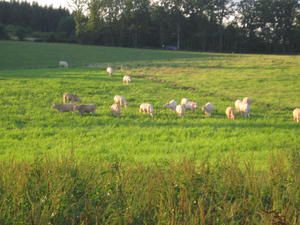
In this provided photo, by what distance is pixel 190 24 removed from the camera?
111438mm

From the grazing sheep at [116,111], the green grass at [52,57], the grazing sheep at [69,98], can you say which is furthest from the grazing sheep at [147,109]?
the green grass at [52,57]

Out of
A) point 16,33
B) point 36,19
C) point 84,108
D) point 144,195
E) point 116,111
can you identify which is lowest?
Result: point 116,111

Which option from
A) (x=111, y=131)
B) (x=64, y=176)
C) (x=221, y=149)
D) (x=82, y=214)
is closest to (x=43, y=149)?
(x=111, y=131)

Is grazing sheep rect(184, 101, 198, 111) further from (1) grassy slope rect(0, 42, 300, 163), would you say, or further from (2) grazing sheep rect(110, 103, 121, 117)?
(2) grazing sheep rect(110, 103, 121, 117)

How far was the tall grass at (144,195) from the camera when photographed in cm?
580

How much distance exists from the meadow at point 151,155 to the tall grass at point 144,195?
0.05ft

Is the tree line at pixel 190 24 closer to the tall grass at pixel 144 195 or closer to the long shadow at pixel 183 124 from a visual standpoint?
the long shadow at pixel 183 124

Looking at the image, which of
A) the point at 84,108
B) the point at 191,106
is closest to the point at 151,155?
the point at 84,108

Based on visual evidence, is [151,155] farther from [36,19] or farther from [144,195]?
[36,19]

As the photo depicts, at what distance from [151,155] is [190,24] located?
102521 mm

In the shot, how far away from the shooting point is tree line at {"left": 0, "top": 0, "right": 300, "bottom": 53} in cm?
10406

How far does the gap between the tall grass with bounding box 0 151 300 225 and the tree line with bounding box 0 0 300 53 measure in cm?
9876

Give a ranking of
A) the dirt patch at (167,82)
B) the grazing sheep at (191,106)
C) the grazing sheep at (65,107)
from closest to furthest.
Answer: the grazing sheep at (65,107)
the grazing sheep at (191,106)
the dirt patch at (167,82)

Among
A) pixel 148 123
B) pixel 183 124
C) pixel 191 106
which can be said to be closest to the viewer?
pixel 183 124
